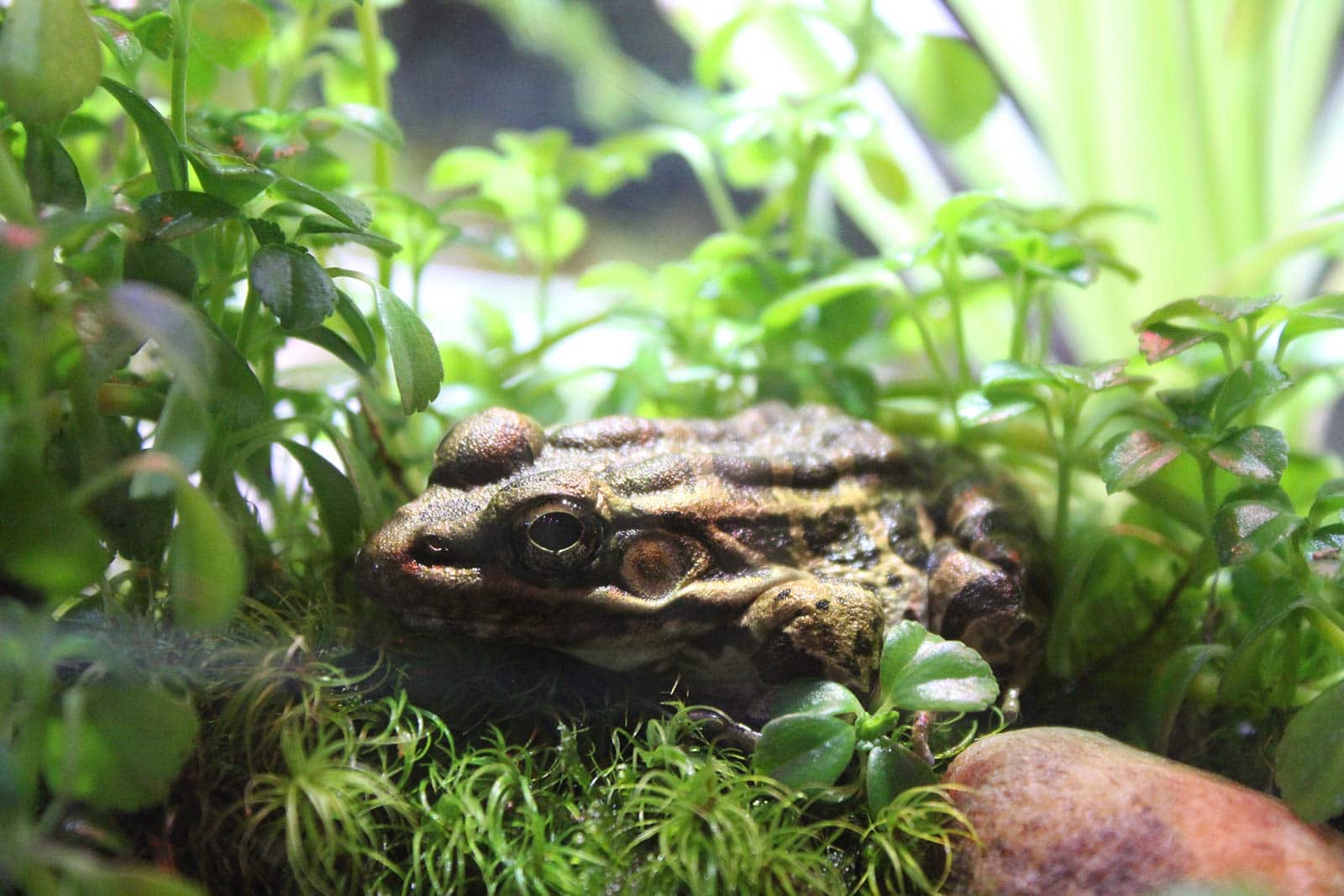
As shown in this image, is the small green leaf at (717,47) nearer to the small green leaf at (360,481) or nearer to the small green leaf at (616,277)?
the small green leaf at (616,277)

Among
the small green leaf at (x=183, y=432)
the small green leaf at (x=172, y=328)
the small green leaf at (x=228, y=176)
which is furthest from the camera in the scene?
the small green leaf at (x=228, y=176)

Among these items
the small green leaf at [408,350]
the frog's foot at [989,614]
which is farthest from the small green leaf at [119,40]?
the frog's foot at [989,614]

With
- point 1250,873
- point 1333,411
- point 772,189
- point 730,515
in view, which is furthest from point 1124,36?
point 1250,873

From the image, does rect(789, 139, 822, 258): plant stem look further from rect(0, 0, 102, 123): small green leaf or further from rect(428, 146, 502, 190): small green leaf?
rect(0, 0, 102, 123): small green leaf

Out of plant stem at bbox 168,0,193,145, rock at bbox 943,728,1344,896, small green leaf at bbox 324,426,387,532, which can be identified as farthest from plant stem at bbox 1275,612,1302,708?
plant stem at bbox 168,0,193,145

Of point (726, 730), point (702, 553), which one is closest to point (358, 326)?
point (702, 553)

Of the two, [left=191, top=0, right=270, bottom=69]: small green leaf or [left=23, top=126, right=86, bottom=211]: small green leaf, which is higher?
[left=191, top=0, right=270, bottom=69]: small green leaf
